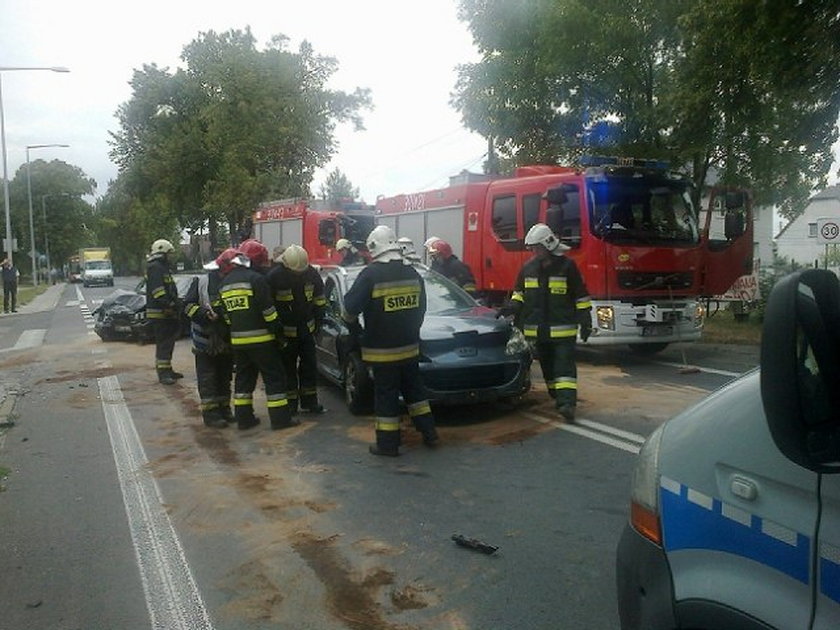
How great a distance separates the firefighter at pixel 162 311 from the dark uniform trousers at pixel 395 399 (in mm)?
5482

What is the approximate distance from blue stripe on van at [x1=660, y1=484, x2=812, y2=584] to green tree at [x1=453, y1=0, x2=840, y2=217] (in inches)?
376

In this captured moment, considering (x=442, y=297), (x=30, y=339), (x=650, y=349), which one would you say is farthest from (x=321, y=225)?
(x=442, y=297)

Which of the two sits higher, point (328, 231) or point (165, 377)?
point (328, 231)

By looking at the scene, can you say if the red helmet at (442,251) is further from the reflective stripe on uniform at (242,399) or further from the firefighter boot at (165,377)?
the reflective stripe on uniform at (242,399)

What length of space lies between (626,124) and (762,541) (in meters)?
15.0

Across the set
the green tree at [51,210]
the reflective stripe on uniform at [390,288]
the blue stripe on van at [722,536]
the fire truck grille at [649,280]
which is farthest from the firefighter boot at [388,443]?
the green tree at [51,210]

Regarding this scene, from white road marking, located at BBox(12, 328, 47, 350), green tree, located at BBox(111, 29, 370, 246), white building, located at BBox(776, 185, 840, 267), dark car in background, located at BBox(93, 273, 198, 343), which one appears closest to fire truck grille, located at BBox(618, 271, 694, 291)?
dark car in background, located at BBox(93, 273, 198, 343)

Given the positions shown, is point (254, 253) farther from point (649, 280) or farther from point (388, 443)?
point (649, 280)

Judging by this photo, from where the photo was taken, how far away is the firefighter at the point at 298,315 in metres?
8.27

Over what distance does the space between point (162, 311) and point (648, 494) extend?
9.97m

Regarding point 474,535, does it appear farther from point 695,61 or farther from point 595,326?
point 695,61

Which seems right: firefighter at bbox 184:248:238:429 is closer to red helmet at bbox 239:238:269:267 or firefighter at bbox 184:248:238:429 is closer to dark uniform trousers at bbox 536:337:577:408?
red helmet at bbox 239:238:269:267

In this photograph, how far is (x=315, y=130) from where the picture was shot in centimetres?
3247

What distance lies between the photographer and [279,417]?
788 centimetres
